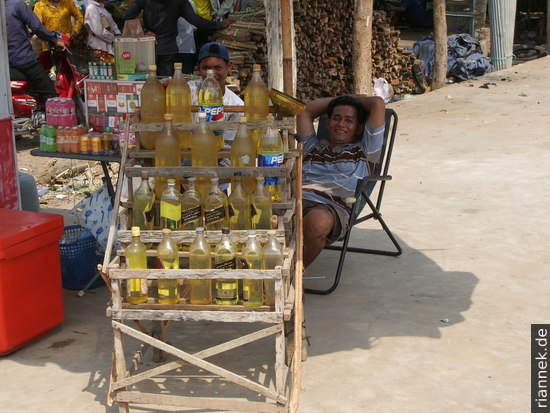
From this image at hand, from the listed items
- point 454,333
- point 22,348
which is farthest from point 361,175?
point 22,348

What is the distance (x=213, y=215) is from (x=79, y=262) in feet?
6.01

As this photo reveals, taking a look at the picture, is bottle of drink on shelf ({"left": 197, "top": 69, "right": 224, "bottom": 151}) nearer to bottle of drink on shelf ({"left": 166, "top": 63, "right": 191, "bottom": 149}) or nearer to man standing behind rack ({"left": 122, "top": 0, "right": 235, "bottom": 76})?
bottle of drink on shelf ({"left": 166, "top": 63, "right": 191, "bottom": 149})

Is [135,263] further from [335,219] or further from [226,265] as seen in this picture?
[335,219]

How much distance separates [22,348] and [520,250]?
3.44 metres

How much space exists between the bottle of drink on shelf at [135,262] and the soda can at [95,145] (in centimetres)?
150

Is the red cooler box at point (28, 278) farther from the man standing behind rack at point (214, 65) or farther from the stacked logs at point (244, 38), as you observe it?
the stacked logs at point (244, 38)

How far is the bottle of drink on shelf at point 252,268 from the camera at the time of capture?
3609mm

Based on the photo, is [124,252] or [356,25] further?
[356,25]

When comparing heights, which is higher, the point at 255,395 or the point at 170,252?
the point at 170,252

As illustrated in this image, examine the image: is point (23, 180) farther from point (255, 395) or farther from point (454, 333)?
point (454, 333)

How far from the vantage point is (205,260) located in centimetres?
367

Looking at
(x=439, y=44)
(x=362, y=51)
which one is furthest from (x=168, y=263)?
(x=439, y=44)

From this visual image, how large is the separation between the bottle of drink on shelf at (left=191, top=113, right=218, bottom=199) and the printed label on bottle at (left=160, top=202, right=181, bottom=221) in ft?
0.65

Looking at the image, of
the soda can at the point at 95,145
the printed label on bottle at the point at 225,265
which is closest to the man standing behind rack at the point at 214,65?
the soda can at the point at 95,145
